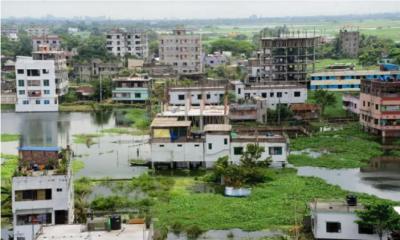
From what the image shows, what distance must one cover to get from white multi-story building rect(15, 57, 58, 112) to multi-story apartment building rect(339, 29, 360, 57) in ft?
125

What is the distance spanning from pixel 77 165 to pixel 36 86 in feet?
57.1

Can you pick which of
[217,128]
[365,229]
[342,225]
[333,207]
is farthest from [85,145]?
[365,229]

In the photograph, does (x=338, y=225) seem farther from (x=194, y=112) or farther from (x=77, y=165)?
(x=194, y=112)

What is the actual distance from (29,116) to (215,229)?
2547 centimetres

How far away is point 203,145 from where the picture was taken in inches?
997

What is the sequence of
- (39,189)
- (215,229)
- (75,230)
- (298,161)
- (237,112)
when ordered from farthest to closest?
(237,112) → (298,161) → (215,229) → (39,189) → (75,230)

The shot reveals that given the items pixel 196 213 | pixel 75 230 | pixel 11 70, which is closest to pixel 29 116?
pixel 11 70

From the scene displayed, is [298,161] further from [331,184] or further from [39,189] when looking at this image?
[39,189]

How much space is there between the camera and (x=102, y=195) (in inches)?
837

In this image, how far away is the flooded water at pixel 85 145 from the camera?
25625 mm

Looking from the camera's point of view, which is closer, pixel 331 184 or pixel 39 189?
pixel 39 189

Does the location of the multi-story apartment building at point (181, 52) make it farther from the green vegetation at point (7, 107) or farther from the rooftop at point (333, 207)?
the rooftop at point (333, 207)

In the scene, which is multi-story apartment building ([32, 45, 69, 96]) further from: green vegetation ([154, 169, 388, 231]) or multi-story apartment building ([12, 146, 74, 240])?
multi-story apartment building ([12, 146, 74, 240])

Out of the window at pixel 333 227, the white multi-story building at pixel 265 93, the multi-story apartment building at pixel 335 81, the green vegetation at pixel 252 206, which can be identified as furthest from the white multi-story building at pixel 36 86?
the window at pixel 333 227
